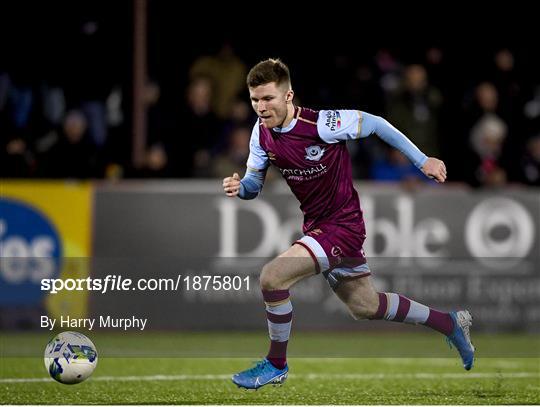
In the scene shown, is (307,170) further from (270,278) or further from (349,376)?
(349,376)

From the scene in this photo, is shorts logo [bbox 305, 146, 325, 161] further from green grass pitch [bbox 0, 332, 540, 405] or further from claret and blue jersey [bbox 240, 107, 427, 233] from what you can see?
green grass pitch [bbox 0, 332, 540, 405]

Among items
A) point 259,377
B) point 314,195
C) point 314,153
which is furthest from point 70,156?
point 259,377

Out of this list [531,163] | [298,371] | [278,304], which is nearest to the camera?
[278,304]

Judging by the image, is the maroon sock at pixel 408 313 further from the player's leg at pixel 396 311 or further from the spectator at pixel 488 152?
the spectator at pixel 488 152

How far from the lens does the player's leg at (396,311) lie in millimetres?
8438

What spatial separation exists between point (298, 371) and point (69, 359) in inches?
105

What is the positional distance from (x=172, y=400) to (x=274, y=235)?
6173 millimetres

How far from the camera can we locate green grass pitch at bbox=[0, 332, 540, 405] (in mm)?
8234

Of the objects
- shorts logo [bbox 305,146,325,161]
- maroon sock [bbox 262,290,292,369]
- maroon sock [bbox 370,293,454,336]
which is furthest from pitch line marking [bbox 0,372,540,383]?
shorts logo [bbox 305,146,325,161]

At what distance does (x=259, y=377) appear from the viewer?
26.5ft

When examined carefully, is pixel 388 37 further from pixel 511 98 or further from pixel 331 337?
pixel 331 337

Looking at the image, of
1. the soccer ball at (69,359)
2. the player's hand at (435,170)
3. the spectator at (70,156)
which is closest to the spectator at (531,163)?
the spectator at (70,156)

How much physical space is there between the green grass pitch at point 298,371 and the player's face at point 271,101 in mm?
1751

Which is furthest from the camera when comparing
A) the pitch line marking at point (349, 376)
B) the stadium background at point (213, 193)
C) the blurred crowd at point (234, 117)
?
the blurred crowd at point (234, 117)
